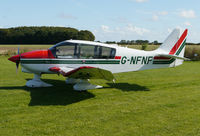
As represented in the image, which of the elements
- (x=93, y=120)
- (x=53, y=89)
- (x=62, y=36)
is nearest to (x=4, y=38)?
(x=62, y=36)

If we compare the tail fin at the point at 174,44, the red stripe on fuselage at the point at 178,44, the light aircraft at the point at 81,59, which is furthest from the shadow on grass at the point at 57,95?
the red stripe on fuselage at the point at 178,44

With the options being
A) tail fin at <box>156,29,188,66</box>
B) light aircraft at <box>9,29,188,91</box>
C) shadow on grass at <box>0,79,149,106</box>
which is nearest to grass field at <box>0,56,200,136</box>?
shadow on grass at <box>0,79,149,106</box>

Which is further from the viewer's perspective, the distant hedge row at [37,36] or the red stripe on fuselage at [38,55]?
the distant hedge row at [37,36]

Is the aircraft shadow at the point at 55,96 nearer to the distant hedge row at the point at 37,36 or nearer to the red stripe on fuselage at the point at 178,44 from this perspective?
the red stripe on fuselage at the point at 178,44

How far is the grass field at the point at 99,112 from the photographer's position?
14.4ft

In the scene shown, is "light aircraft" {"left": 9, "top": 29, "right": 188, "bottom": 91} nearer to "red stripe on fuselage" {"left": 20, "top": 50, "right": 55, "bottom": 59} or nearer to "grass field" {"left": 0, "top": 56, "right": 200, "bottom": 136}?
"red stripe on fuselage" {"left": 20, "top": 50, "right": 55, "bottom": 59}

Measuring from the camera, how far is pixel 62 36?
59.2 m

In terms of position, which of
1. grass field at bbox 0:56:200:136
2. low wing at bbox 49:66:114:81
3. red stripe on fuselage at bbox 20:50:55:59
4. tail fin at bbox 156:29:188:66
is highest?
tail fin at bbox 156:29:188:66

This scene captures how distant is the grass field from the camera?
439 centimetres

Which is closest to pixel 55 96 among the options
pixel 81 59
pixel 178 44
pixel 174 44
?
pixel 81 59

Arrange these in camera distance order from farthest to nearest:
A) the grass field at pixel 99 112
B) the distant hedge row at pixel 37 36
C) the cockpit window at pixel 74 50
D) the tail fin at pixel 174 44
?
the distant hedge row at pixel 37 36 < the tail fin at pixel 174 44 < the cockpit window at pixel 74 50 < the grass field at pixel 99 112

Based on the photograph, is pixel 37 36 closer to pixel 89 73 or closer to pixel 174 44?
pixel 174 44

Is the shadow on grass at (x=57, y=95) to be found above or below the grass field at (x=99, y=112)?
below

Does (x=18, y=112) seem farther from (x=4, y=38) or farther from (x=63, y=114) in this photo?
(x=4, y=38)
